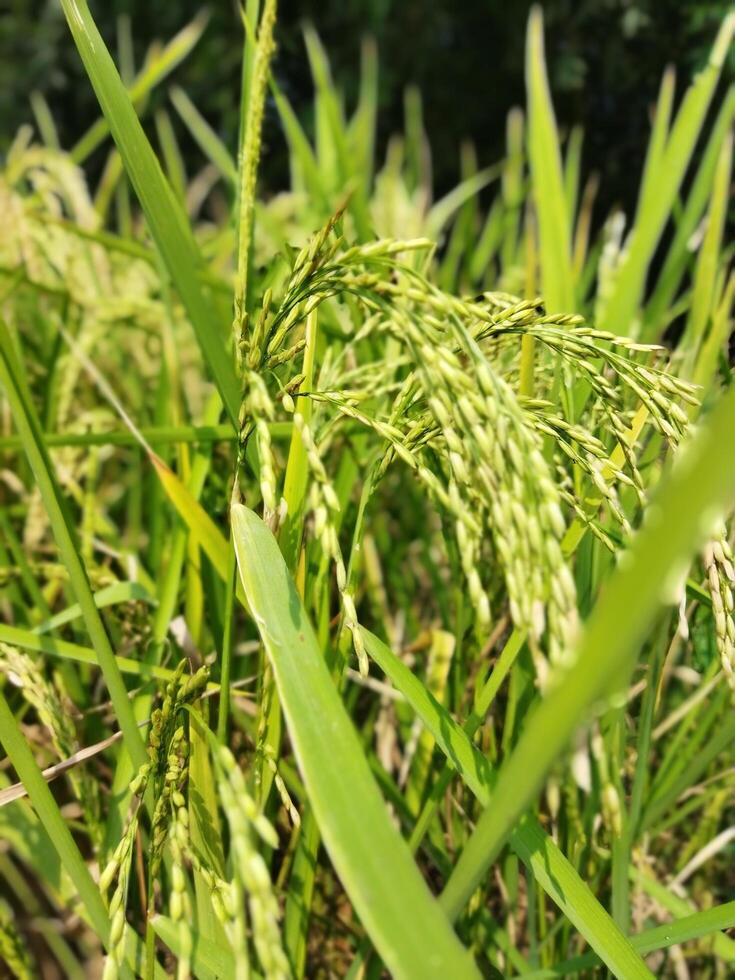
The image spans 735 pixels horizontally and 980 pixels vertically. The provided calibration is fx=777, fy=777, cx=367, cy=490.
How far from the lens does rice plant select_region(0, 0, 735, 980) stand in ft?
1.02

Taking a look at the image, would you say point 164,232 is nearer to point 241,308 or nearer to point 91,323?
point 241,308

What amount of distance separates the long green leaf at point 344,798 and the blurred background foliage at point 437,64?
2.71 meters

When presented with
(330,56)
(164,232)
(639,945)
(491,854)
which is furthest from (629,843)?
(330,56)

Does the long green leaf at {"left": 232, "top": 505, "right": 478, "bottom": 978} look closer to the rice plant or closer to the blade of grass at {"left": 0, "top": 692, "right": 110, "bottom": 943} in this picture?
the rice plant

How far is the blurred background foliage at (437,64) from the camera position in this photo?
288 centimetres

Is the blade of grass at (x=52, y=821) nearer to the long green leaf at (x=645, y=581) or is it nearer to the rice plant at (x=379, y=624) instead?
the rice plant at (x=379, y=624)

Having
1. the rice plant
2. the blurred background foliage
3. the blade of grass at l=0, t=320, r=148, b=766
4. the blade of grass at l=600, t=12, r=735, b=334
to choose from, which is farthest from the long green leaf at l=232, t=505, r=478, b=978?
the blurred background foliage

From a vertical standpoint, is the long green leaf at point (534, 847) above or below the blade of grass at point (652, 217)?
below

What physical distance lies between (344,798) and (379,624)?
1.67ft

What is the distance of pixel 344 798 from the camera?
31 centimetres

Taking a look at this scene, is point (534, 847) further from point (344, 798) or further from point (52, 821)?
point (52, 821)

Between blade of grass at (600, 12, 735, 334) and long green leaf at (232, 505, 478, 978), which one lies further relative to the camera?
blade of grass at (600, 12, 735, 334)

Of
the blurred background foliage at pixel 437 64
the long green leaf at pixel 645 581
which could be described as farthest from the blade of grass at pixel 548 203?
the blurred background foliage at pixel 437 64

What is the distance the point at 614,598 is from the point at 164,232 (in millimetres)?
336
